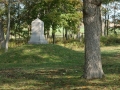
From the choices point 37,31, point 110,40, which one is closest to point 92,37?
point 37,31

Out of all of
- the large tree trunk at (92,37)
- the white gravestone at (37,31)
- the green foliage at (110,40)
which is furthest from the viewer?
the green foliage at (110,40)

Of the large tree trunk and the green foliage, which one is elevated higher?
the large tree trunk

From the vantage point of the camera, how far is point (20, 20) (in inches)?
1711

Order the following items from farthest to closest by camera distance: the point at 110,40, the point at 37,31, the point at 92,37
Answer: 1. the point at 110,40
2. the point at 37,31
3. the point at 92,37

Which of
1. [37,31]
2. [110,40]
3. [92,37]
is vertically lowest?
[110,40]

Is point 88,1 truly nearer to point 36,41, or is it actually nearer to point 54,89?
point 54,89

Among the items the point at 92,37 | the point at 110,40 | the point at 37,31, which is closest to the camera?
the point at 92,37

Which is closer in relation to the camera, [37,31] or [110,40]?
[37,31]

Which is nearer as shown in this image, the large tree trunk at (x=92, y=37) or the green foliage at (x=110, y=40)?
the large tree trunk at (x=92, y=37)

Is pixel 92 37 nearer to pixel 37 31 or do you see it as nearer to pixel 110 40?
pixel 37 31

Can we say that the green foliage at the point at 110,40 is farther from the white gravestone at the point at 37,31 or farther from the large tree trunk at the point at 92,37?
the large tree trunk at the point at 92,37

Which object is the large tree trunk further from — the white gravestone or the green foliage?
the green foliage

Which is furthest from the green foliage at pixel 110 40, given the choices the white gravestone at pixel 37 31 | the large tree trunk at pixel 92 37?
the large tree trunk at pixel 92 37

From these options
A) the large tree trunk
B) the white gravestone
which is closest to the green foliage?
the white gravestone
